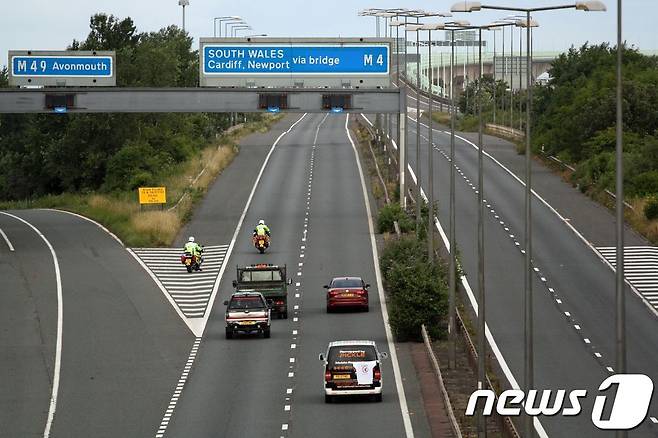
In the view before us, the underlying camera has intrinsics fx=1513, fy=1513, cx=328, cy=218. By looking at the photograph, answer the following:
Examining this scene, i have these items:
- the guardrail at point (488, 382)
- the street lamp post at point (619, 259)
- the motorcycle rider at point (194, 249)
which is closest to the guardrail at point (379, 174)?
the motorcycle rider at point (194, 249)

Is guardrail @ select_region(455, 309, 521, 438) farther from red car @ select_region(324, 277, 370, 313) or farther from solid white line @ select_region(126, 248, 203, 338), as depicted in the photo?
solid white line @ select_region(126, 248, 203, 338)

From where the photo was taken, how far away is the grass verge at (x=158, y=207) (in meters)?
75.8

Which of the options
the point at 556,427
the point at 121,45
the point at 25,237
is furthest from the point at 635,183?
the point at 121,45

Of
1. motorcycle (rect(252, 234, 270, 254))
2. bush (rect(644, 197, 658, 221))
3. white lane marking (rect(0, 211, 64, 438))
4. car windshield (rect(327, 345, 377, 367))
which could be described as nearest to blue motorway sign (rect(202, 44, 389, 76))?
motorcycle (rect(252, 234, 270, 254))

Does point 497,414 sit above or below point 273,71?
below

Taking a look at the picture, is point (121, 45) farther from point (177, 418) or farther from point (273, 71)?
point (177, 418)

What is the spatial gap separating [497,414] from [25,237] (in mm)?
48427

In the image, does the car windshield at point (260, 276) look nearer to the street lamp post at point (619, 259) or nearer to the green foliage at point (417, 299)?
→ the green foliage at point (417, 299)

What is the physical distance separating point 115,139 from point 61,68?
38628mm

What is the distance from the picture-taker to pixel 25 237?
79.3 m

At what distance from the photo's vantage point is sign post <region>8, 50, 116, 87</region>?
243 feet

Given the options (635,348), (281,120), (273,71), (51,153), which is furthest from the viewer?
(281,120)

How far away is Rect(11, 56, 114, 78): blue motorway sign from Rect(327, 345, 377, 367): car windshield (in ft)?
126

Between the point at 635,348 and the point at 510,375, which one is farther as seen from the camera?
the point at 635,348
